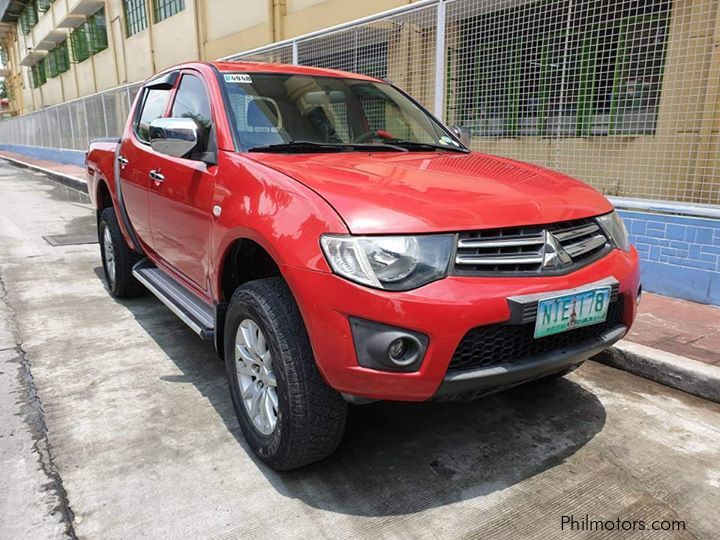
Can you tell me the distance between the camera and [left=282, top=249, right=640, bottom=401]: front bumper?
6.60 ft

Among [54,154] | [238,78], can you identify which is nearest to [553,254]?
[238,78]

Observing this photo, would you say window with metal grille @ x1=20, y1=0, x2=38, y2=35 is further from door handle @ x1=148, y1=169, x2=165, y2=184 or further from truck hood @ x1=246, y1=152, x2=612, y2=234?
truck hood @ x1=246, y1=152, x2=612, y2=234

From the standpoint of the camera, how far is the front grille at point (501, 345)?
2.13 metres

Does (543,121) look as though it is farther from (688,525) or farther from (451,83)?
(688,525)

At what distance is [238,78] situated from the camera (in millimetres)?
3295

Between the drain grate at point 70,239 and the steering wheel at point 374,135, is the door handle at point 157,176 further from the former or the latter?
the drain grate at point 70,239

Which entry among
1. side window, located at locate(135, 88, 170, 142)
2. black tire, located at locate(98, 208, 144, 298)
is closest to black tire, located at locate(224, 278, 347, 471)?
side window, located at locate(135, 88, 170, 142)

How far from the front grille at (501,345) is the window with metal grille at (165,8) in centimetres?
1740

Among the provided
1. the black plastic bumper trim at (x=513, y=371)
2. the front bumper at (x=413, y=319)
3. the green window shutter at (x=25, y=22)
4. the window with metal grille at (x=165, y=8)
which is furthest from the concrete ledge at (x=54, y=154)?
the black plastic bumper trim at (x=513, y=371)

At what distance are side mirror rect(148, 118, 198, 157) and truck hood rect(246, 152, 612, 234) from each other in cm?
41

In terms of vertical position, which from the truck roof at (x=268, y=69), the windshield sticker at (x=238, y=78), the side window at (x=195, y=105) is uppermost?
the truck roof at (x=268, y=69)

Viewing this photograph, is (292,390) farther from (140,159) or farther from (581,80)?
(581,80)

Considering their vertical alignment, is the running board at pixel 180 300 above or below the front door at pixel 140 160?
below

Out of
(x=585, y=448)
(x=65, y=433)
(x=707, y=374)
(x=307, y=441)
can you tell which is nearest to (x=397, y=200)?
(x=307, y=441)
